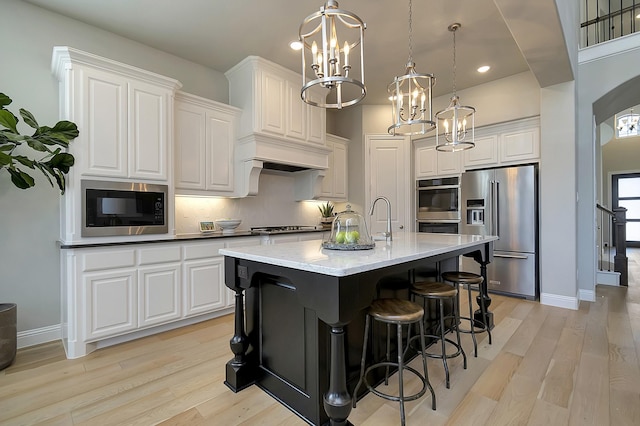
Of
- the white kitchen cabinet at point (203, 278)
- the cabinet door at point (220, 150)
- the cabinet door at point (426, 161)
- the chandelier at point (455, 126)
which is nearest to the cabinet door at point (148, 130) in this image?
the cabinet door at point (220, 150)

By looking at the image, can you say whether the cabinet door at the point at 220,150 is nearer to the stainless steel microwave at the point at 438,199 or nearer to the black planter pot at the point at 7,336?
the black planter pot at the point at 7,336

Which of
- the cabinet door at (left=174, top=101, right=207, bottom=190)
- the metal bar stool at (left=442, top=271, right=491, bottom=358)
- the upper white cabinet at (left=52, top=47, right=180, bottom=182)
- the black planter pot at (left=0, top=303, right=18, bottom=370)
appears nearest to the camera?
the black planter pot at (left=0, top=303, right=18, bottom=370)

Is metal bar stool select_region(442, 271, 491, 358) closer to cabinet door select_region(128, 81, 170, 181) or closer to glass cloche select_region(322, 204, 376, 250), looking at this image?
glass cloche select_region(322, 204, 376, 250)

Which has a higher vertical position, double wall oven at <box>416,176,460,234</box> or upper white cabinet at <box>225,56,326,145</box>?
upper white cabinet at <box>225,56,326,145</box>

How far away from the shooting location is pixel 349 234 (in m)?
2.05

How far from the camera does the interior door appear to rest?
518 cm

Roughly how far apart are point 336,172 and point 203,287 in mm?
2869

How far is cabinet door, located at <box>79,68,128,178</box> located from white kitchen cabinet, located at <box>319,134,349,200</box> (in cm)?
279

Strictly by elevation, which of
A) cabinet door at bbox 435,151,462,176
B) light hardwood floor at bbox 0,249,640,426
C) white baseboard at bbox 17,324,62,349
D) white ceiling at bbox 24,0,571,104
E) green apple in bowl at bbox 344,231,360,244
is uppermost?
white ceiling at bbox 24,0,571,104

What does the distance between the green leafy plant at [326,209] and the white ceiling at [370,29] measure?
2241mm

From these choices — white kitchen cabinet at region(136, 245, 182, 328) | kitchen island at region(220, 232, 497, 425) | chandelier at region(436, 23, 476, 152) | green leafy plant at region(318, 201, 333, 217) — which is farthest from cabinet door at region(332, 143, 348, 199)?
kitchen island at region(220, 232, 497, 425)

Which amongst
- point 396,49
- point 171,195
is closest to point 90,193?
point 171,195

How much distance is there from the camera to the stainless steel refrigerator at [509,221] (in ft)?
13.0

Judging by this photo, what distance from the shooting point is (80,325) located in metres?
2.52
